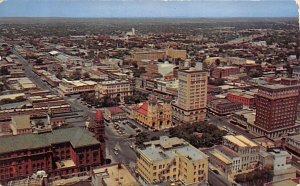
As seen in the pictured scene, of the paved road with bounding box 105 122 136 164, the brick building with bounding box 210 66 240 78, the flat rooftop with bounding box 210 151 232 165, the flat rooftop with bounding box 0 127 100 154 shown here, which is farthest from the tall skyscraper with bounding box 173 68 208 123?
the brick building with bounding box 210 66 240 78

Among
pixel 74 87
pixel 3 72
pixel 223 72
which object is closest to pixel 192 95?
pixel 74 87

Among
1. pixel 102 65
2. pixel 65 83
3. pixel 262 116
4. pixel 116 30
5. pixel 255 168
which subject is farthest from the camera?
pixel 116 30

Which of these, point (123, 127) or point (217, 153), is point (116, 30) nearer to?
point (123, 127)

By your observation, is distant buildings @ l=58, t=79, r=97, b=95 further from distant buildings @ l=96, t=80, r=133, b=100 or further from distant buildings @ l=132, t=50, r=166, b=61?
distant buildings @ l=132, t=50, r=166, b=61

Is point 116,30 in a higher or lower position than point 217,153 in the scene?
higher

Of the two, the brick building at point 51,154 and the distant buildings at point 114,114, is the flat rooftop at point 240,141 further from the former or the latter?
the distant buildings at point 114,114

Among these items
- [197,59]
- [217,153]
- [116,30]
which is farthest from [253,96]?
[116,30]

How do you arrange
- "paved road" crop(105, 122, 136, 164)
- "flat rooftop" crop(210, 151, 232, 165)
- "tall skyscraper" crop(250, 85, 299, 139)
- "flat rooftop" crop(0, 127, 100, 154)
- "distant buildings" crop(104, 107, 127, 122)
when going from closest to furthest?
"flat rooftop" crop(0, 127, 100, 154) → "flat rooftop" crop(210, 151, 232, 165) → "paved road" crop(105, 122, 136, 164) → "tall skyscraper" crop(250, 85, 299, 139) → "distant buildings" crop(104, 107, 127, 122)
